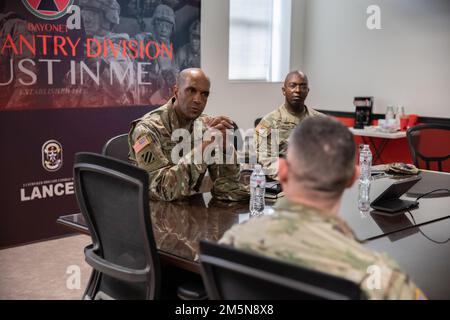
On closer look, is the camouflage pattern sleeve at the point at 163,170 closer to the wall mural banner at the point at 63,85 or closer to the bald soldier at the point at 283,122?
the bald soldier at the point at 283,122

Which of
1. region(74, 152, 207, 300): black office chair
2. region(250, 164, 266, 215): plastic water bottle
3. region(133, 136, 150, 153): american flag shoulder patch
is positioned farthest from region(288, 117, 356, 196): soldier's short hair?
region(133, 136, 150, 153): american flag shoulder patch

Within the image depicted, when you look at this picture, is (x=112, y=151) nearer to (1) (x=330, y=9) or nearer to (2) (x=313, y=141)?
(2) (x=313, y=141)

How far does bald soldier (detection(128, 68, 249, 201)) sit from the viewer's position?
2.43 meters

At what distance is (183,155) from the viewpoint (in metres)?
2.68

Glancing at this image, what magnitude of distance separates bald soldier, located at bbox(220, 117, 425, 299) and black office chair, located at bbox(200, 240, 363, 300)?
0.06 meters

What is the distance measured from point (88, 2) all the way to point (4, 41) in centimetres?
77

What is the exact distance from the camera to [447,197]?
9.09ft

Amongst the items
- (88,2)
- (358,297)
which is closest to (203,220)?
(358,297)

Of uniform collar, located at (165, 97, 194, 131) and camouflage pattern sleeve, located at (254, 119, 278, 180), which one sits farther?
A: camouflage pattern sleeve, located at (254, 119, 278, 180)

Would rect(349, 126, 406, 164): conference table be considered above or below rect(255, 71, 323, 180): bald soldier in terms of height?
below

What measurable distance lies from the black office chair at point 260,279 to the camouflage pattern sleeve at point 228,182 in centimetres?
135

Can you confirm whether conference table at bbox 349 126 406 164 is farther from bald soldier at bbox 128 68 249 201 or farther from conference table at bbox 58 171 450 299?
bald soldier at bbox 128 68 249 201

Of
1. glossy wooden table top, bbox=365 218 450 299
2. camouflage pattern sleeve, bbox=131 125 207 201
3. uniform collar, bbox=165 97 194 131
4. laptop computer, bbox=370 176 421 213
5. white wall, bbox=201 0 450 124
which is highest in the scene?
white wall, bbox=201 0 450 124

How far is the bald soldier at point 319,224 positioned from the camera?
1.06m
